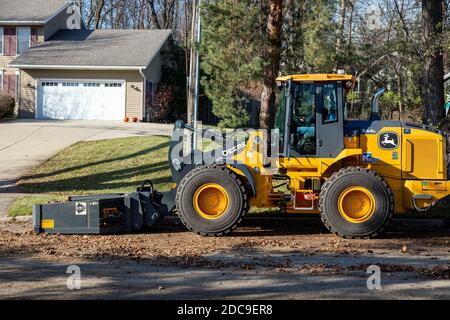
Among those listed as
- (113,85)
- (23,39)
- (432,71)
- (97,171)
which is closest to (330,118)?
(432,71)

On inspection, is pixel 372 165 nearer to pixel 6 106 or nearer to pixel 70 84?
pixel 6 106

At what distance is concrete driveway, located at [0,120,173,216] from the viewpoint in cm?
2039

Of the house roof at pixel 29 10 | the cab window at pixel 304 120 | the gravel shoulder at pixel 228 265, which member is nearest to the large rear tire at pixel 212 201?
the gravel shoulder at pixel 228 265

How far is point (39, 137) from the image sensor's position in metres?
27.6

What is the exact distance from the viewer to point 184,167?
12641 millimetres

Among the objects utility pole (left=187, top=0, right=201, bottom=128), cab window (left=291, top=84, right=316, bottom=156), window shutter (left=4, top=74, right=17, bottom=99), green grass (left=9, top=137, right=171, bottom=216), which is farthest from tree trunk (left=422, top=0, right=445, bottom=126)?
window shutter (left=4, top=74, right=17, bottom=99)

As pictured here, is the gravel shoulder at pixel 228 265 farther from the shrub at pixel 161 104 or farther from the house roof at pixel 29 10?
the house roof at pixel 29 10

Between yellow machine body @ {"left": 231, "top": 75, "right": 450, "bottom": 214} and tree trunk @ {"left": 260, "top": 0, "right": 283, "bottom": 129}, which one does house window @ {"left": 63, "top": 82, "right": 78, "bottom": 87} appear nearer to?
tree trunk @ {"left": 260, "top": 0, "right": 283, "bottom": 129}

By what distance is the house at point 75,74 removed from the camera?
119 ft

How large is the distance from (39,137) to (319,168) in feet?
59.5

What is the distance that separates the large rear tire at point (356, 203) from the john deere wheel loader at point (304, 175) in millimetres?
18

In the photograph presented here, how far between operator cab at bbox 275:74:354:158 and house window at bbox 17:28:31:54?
30.5 meters

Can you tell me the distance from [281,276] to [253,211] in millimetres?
5974
